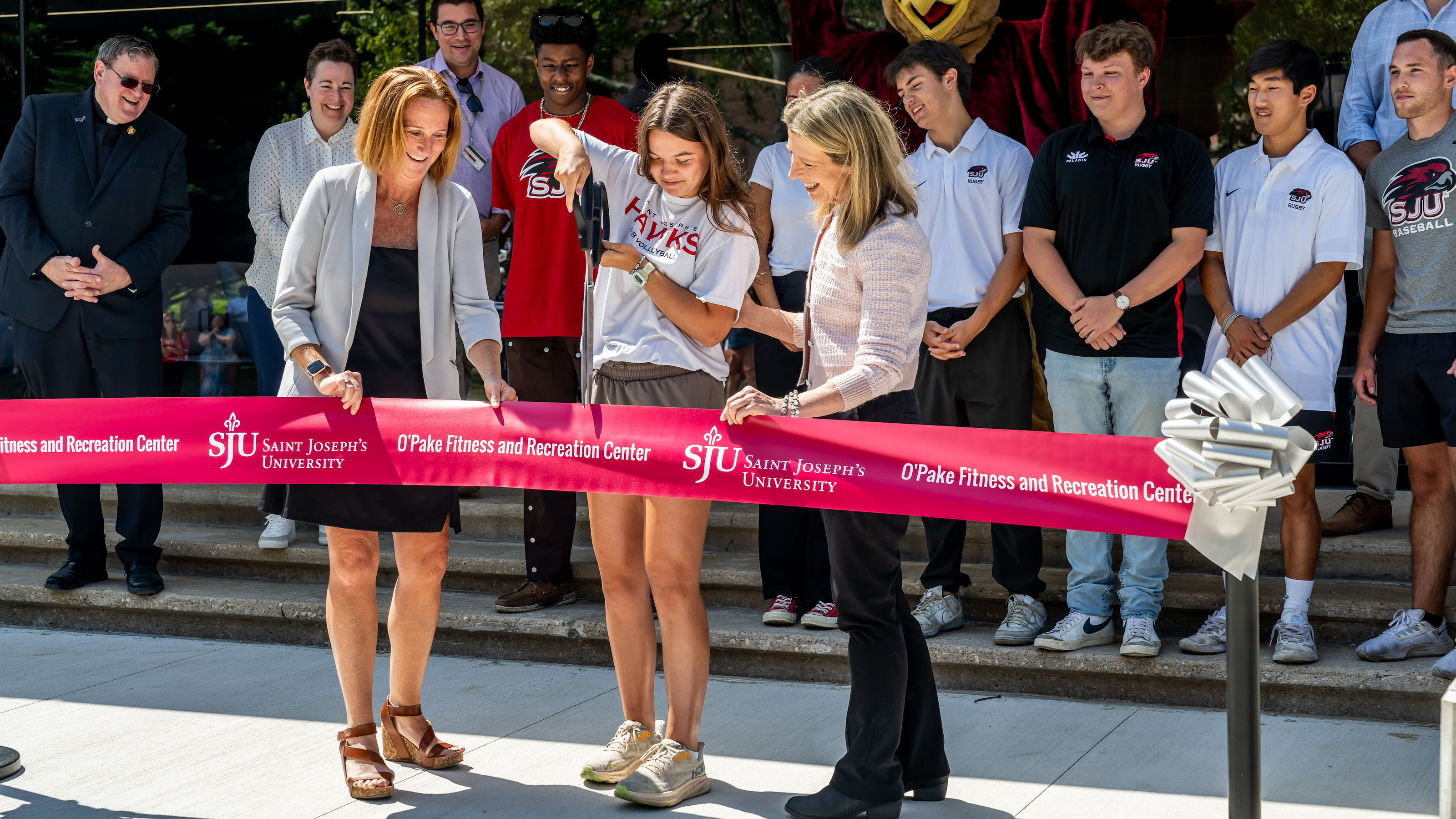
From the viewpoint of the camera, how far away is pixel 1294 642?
4480mm

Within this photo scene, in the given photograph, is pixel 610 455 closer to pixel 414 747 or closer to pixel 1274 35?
pixel 414 747

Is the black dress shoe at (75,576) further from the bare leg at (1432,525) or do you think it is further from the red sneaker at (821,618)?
the bare leg at (1432,525)

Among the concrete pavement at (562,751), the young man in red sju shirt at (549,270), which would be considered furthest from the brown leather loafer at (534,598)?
the concrete pavement at (562,751)

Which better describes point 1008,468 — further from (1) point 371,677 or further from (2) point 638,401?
(1) point 371,677

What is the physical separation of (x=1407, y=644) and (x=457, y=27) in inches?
184

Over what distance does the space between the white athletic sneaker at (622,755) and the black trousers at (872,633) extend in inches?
24.5

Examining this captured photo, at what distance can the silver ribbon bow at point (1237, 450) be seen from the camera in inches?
96.8

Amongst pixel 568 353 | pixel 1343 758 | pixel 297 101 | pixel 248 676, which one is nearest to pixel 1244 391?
pixel 1343 758

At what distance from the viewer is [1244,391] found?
2504 mm

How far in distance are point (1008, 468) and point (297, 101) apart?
6.39 m

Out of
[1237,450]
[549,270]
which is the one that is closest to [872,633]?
[1237,450]

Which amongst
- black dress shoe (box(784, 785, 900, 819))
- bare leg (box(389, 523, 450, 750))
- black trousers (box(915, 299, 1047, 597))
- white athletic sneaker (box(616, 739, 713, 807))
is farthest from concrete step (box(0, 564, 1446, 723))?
black dress shoe (box(784, 785, 900, 819))

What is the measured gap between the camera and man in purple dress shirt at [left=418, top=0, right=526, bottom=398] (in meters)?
6.02

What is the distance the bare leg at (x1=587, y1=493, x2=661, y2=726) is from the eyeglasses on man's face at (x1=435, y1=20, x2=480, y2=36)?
123 inches
